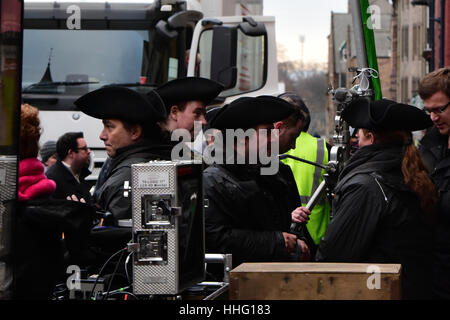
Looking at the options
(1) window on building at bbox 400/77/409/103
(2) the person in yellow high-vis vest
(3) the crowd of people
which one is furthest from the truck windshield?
(1) window on building at bbox 400/77/409/103

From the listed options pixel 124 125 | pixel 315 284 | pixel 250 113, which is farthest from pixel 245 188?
pixel 315 284

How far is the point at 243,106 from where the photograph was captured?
14.9ft

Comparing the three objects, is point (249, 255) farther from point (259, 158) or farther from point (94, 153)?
point (94, 153)

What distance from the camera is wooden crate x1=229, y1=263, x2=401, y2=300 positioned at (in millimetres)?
3158

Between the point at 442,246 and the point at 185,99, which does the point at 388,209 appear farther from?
the point at 185,99

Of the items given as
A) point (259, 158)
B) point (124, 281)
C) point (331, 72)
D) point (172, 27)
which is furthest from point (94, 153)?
point (331, 72)

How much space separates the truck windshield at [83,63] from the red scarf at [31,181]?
23.6 ft

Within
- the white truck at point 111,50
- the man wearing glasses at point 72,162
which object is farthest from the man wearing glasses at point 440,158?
the white truck at point 111,50

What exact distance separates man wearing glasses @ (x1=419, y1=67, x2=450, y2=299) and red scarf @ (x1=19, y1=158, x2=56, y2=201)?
1.82m

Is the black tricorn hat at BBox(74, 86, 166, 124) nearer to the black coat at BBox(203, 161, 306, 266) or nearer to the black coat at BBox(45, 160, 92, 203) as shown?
the black coat at BBox(203, 161, 306, 266)

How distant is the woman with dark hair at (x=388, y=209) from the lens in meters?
4.18

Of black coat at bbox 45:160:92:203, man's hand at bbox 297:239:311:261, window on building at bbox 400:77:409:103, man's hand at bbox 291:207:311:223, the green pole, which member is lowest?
man's hand at bbox 297:239:311:261

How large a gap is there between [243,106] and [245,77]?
7533mm

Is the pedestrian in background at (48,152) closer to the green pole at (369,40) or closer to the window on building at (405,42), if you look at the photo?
the green pole at (369,40)
